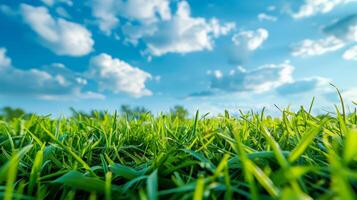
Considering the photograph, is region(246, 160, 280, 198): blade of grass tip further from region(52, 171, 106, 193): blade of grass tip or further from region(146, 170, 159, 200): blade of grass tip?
region(52, 171, 106, 193): blade of grass tip

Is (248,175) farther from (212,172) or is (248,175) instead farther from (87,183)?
(87,183)

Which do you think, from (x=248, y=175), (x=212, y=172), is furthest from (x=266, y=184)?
(x=212, y=172)

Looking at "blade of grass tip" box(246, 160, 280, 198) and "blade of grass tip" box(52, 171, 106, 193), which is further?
"blade of grass tip" box(52, 171, 106, 193)

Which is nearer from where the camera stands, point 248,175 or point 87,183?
point 248,175

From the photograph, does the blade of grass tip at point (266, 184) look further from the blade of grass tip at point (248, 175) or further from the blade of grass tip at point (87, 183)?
the blade of grass tip at point (87, 183)

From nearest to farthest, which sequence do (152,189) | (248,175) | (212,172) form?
1. (248,175)
2. (152,189)
3. (212,172)

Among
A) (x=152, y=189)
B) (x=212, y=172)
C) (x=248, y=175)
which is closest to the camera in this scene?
(x=248, y=175)

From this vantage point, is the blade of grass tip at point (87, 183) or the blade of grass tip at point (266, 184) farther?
the blade of grass tip at point (87, 183)

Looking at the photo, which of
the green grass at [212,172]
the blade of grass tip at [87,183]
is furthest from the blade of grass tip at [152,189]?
the blade of grass tip at [87,183]

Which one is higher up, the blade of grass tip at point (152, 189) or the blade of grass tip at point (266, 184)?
the blade of grass tip at point (266, 184)

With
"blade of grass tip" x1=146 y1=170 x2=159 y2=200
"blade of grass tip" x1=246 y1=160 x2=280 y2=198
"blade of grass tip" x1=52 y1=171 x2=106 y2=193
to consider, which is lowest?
"blade of grass tip" x1=52 y1=171 x2=106 y2=193

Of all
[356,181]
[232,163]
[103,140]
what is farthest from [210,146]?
[103,140]

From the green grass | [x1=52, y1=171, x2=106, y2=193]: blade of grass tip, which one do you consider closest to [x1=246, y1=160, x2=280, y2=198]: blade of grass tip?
the green grass

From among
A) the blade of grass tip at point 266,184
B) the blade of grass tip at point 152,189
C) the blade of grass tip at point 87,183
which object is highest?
the blade of grass tip at point 266,184
